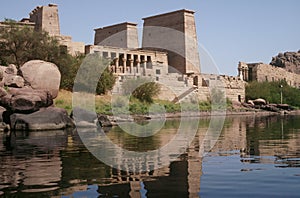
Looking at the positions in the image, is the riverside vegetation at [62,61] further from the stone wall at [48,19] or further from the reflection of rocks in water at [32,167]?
the reflection of rocks in water at [32,167]

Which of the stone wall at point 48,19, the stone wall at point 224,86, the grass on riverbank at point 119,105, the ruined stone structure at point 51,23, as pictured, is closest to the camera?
the grass on riverbank at point 119,105

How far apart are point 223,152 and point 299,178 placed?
3757 mm

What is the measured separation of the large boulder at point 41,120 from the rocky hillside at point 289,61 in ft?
229

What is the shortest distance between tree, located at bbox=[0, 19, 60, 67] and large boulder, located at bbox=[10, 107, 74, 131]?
522 inches

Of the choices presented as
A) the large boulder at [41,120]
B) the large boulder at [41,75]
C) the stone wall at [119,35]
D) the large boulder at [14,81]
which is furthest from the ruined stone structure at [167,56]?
the large boulder at [41,120]

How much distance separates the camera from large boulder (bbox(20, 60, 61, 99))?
81.0ft

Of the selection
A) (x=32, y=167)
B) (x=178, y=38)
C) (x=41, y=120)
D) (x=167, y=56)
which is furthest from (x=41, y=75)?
(x=178, y=38)

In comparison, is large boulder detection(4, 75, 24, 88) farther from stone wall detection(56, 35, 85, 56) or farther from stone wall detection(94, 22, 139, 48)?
stone wall detection(94, 22, 139, 48)

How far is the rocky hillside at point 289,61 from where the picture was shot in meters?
84.8

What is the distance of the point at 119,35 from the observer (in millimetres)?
54000

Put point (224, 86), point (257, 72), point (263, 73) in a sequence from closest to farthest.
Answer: point (224, 86)
point (257, 72)
point (263, 73)

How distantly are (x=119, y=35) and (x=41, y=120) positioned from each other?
3540 centimetres

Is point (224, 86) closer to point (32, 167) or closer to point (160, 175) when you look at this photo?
point (32, 167)

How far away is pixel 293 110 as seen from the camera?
50188mm
